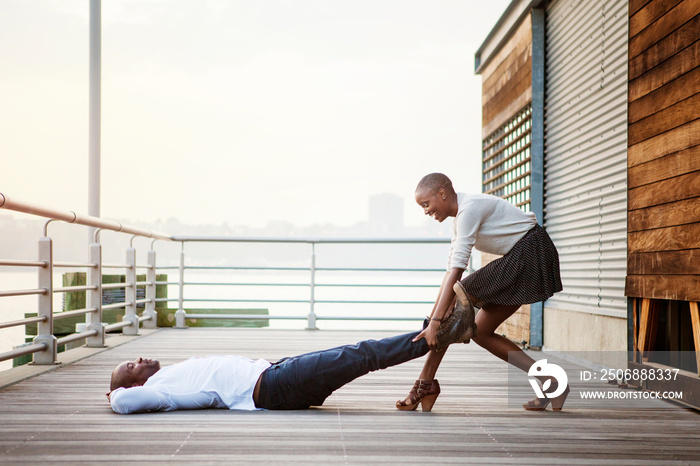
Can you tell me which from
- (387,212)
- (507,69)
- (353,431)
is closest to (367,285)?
(507,69)

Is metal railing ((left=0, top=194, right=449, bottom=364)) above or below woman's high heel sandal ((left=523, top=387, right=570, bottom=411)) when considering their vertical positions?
above

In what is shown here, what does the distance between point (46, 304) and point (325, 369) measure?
1.96 meters

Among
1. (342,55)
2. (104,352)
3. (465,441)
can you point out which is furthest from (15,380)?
(342,55)

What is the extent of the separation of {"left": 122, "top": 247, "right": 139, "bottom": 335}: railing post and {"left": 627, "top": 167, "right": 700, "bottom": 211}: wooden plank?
3809 mm

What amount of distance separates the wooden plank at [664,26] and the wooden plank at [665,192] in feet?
2.20

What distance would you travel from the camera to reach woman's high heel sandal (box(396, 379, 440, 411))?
2787 millimetres

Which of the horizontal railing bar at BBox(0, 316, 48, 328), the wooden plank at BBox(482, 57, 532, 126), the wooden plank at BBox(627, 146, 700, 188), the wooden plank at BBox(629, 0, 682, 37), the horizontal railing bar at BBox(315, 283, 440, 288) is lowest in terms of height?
the horizontal railing bar at BBox(315, 283, 440, 288)

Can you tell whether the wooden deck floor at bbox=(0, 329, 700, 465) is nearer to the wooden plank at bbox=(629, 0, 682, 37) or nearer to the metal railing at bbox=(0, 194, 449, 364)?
the metal railing at bbox=(0, 194, 449, 364)

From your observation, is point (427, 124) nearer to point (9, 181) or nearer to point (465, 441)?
point (9, 181)

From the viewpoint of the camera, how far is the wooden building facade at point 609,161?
9.62 feet

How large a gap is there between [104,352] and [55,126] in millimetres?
15176

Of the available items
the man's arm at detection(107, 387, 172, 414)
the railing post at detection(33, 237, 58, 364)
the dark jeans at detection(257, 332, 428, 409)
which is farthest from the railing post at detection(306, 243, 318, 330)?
the man's arm at detection(107, 387, 172, 414)

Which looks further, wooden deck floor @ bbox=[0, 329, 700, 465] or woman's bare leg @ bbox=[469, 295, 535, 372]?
woman's bare leg @ bbox=[469, 295, 535, 372]

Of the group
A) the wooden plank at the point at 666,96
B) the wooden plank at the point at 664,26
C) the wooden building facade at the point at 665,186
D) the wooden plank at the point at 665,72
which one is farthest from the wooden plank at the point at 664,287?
the wooden plank at the point at 664,26
